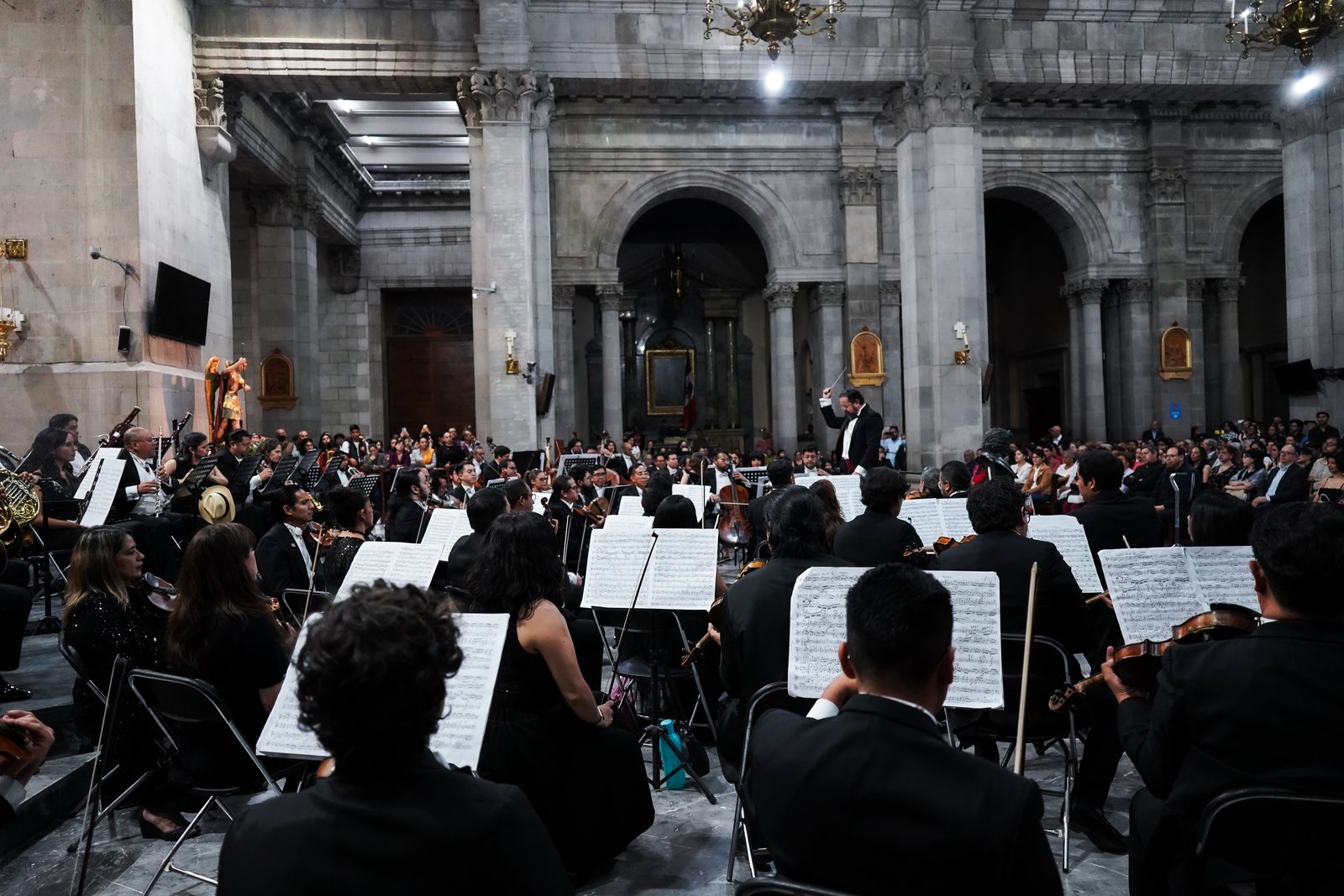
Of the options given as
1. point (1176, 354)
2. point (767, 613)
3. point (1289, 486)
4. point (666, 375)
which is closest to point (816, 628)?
point (767, 613)

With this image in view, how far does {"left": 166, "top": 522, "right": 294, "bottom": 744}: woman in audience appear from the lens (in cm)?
380

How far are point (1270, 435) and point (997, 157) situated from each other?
366 inches

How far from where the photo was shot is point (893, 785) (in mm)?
1902

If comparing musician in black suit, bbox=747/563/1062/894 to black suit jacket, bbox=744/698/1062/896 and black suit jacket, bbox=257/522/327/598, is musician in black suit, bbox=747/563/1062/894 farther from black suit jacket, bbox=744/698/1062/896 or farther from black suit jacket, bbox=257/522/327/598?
black suit jacket, bbox=257/522/327/598

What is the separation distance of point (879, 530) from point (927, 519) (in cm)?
150

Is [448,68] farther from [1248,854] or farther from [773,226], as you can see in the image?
[1248,854]

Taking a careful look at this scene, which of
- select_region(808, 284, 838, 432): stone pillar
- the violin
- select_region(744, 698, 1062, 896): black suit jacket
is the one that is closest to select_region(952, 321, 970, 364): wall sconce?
select_region(808, 284, 838, 432): stone pillar

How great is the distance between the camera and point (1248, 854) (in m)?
2.55

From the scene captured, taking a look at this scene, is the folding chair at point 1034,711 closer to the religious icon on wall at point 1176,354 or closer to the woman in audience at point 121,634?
the woman in audience at point 121,634

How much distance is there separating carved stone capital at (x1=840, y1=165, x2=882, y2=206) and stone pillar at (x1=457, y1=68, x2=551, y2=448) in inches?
315

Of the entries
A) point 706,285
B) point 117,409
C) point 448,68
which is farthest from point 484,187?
point 706,285

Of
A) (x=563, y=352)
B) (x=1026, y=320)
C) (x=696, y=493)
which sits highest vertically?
(x=1026, y=320)

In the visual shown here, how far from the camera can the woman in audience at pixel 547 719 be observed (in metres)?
3.70

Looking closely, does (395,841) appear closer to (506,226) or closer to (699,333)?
(506,226)
